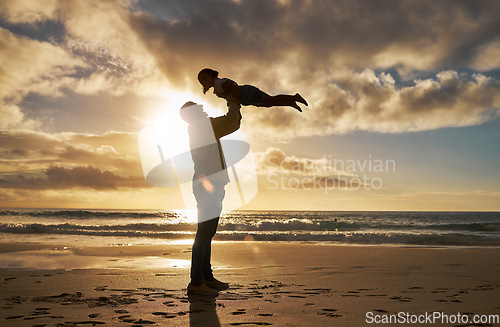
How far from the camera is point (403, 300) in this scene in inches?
142

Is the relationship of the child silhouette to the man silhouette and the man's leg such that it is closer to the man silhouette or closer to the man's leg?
the man silhouette

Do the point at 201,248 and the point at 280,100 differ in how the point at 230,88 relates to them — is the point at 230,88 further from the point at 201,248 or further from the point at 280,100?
the point at 201,248

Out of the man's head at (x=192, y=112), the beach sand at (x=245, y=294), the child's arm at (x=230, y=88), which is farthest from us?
the man's head at (x=192, y=112)

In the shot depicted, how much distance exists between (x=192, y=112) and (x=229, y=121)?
44 cm

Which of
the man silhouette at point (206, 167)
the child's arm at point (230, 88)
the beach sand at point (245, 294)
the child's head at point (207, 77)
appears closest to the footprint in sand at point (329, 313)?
the beach sand at point (245, 294)

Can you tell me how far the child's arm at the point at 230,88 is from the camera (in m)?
3.79

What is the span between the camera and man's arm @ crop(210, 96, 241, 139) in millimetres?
3832

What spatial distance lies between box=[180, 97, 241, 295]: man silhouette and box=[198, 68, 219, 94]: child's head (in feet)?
0.87

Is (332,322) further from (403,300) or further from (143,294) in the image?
(143,294)

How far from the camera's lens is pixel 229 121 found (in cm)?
385

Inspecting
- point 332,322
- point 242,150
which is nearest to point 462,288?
point 332,322

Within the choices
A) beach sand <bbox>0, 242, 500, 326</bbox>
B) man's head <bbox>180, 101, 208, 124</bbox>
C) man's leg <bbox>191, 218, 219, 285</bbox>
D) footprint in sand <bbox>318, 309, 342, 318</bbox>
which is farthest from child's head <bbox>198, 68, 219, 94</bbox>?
footprint in sand <bbox>318, 309, 342, 318</bbox>

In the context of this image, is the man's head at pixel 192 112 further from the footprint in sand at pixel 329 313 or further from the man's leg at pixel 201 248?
the footprint in sand at pixel 329 313

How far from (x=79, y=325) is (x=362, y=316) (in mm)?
2184
